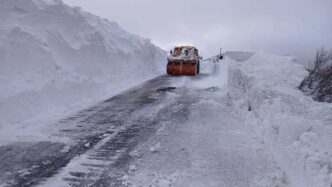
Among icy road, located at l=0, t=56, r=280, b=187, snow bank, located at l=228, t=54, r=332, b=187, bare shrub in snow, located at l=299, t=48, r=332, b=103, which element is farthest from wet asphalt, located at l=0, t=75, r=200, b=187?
bare shrub in snow, located at l=299, t=48, r=332, b=103

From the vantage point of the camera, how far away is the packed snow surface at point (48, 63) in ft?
33.3

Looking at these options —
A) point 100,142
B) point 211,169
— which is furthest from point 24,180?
point 211,169

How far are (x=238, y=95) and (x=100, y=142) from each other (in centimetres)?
622

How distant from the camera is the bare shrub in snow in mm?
11663

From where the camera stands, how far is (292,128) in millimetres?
6449

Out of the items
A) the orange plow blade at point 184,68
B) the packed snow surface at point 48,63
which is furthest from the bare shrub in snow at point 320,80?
the orange plow blade at point 184,68

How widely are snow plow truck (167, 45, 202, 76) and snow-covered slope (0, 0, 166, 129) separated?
5.72 meters

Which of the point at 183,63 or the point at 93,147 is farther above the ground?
the point at 183,63

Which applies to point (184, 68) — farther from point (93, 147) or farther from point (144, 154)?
point (144, 154)

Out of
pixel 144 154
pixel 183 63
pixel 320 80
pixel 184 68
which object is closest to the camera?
pixel 144 154

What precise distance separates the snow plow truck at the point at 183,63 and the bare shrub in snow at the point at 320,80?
12.2 meters

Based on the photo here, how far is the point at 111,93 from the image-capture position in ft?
49.1

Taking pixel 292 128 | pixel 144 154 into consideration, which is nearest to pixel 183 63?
pixel 144 154

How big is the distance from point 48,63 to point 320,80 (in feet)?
28.6
